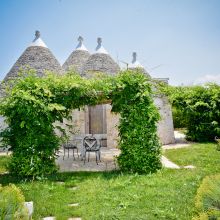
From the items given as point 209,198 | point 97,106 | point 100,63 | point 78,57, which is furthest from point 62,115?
point 78,57

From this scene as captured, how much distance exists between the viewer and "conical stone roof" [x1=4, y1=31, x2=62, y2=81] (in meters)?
19.9

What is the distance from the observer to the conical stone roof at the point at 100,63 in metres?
20.1

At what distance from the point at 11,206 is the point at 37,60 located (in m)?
17.0

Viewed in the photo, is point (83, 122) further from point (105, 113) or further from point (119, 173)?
point (119, 173)

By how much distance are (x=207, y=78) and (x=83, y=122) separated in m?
8.57

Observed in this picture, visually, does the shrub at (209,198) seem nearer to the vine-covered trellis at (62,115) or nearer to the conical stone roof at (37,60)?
the vine-covered trellis at (62,115)

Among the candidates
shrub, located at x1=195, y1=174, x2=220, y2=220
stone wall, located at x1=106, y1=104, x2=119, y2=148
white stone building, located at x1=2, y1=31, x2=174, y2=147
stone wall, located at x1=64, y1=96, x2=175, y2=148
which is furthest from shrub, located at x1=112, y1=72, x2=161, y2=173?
A: stone wall, located at x1=106, y1=104, x2=119, y2=148

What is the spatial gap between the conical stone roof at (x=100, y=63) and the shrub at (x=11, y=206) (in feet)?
51.1

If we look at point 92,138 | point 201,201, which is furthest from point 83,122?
point 201,201

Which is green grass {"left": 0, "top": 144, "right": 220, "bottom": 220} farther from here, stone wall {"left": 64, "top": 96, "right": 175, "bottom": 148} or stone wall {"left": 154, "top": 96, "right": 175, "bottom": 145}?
stone wall {"left": 154, "top": 96, "right": 175, "bottom": 145}

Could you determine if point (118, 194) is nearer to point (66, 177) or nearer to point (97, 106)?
point (66, 177)

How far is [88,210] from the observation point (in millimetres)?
6957

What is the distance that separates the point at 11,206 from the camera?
13.8 ft

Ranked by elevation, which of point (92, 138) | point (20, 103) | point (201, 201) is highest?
point (20, 103)
